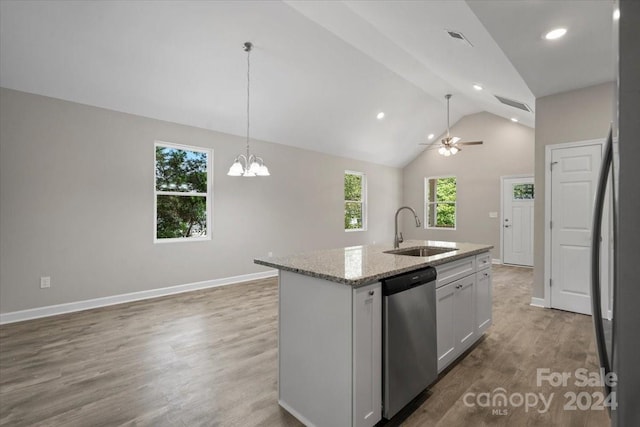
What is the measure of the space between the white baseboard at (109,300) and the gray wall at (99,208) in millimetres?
67

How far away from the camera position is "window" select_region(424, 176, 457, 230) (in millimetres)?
8438

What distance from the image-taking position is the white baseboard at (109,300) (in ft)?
11.9

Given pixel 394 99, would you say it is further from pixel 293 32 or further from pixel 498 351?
pixel 498 351

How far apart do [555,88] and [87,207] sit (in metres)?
6.06

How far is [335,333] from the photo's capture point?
1.66m

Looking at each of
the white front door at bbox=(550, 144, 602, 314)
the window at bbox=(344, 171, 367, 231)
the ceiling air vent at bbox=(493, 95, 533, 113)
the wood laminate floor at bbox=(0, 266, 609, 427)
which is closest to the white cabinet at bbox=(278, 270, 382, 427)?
the wood laminate floor at bbox=(0, 266, 609, 427)

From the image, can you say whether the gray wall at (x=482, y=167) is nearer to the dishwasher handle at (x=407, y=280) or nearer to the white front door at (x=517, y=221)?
the white front door at (x=517, y=221)

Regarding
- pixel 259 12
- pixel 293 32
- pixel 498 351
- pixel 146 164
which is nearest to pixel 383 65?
pixel 293 32

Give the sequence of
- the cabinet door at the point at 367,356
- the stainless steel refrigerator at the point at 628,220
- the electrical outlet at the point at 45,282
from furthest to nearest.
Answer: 1. the electrical outlet at the point at 45,282
2. the cabinet door at the point at 367,356
3. the stainless steel refrigerator at the point at 628,220

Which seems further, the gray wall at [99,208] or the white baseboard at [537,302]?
the white baseboard at [537,302]

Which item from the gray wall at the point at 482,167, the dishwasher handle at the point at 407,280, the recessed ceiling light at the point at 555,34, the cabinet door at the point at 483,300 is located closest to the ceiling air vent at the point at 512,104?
the gray wall at the point at 482,167

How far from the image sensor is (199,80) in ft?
14.0

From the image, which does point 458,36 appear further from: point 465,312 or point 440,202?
point 440,202

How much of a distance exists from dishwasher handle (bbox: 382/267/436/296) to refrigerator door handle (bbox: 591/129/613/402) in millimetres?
921
